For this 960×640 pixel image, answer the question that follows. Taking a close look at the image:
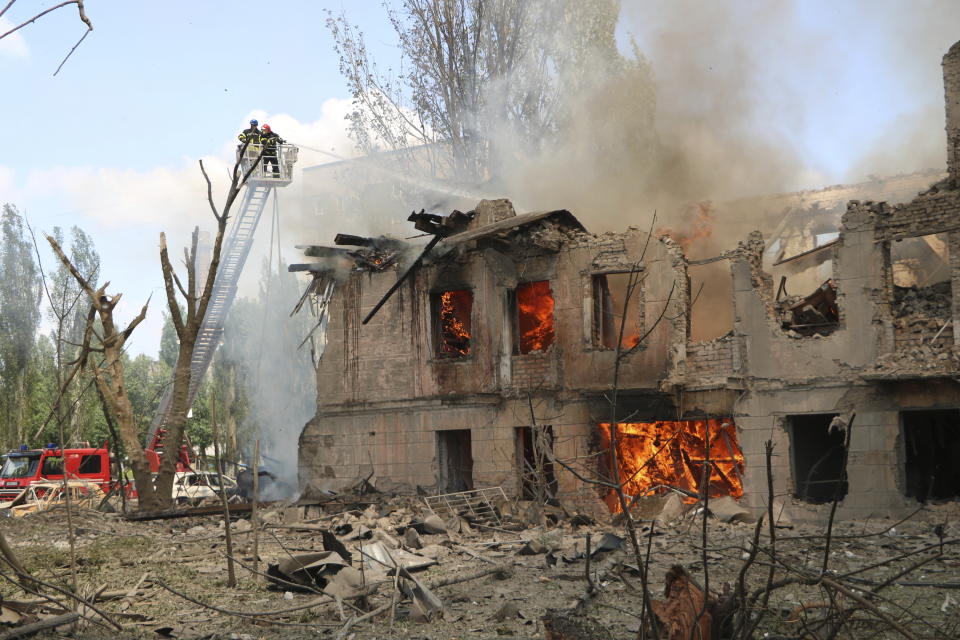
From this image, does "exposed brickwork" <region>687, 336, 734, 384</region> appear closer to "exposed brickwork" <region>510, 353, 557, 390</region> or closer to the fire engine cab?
"exposed brickwork" <region>510, 353, 557, 390</region>

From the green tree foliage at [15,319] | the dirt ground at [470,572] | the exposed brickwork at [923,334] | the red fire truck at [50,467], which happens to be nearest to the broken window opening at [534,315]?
the dirt ground at [470,572]

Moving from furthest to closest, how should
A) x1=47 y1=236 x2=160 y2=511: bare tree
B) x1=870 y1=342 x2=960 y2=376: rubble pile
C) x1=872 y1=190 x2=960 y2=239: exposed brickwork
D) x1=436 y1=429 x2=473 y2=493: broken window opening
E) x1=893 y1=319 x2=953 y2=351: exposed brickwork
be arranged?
x1=436 y1=429 x2=473 y2=493: broken window opening
x1=47 y1=236 x2=160 y2=511: bare tree
x1=872 y1=190 x2=960 y2=239: exposed brickwork
x1=893 y1=319 x2=953 y2=351: exposed brickwork
x1=870 y1=342 x2=960 y2=376: rubble pile

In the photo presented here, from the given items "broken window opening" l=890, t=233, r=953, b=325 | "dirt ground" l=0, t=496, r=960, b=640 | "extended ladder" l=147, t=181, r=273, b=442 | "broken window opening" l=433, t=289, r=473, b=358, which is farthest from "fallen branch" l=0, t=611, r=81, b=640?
"broken window opening" l=890, t=233, r=953, b=325

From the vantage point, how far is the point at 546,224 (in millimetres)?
18531

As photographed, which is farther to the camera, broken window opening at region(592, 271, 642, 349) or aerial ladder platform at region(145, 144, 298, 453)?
aerial ladder platform at region(145, 144, 298, 453)

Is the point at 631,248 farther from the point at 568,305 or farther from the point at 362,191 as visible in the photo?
the point at 362,191

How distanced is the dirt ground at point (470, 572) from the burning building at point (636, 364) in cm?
177

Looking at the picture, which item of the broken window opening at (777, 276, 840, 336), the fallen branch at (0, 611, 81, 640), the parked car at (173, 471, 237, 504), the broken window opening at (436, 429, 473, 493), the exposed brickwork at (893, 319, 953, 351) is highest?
the broken window opening at (777, 276, 840, 336)

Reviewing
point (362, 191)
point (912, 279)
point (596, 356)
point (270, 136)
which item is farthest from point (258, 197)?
point (912, 279)

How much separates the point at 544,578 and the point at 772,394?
7492 mm

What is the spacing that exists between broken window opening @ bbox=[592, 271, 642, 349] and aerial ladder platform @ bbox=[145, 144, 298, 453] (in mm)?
10900

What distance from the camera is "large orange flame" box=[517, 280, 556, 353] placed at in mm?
19703

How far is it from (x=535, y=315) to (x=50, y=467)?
15.5 metres

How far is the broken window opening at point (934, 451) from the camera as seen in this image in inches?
635
